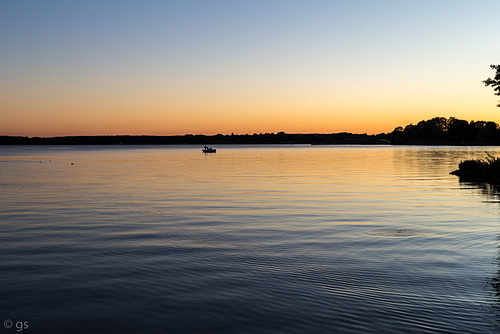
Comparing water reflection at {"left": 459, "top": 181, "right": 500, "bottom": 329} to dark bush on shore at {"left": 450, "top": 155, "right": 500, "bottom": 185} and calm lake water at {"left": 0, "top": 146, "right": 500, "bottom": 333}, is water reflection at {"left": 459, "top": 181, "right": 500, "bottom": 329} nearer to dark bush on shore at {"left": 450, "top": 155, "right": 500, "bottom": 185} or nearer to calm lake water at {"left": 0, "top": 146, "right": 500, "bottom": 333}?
calm lake water at {"left": 0, "top": 146, "right": 500, "bottom": 333}

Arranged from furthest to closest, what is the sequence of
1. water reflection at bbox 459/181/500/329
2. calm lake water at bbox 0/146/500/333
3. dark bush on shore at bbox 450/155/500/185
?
dark bush on shore at bbox 450/155/500/185 < water reflection at bbox 459/181/500/329 < calm lake water at bbox 0/146/500/333

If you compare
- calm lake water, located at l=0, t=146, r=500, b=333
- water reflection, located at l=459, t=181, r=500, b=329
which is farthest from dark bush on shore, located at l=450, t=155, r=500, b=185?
calm lake water, located at l=0, t=146, r=500, b=333

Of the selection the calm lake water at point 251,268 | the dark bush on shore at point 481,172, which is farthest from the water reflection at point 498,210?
the dark bush on shore at point 481,172

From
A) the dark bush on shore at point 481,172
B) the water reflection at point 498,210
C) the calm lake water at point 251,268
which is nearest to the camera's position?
the calm lake water at point 251,268

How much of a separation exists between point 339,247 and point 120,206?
19952 mm

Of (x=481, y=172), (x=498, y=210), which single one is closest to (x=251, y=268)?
(x=498, y=210)

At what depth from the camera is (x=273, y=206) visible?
33344mm

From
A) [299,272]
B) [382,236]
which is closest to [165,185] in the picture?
[382,236]

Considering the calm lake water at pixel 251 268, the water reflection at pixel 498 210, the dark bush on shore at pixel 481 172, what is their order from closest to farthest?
the calm lake water at pixel 251 268
the water reflection at pixel 498 210
the dark bush on shore at pixel 481 172

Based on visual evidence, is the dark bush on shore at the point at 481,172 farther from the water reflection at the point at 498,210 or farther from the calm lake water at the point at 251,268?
the calm lake water at the point at 251,268

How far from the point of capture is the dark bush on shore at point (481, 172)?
176ft

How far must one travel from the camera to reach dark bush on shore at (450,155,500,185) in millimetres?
53781

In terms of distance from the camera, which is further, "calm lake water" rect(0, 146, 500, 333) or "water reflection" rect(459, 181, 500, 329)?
"water reflection" rect(459, 181, 500, 329)

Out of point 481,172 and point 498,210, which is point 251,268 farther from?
point 481,172
